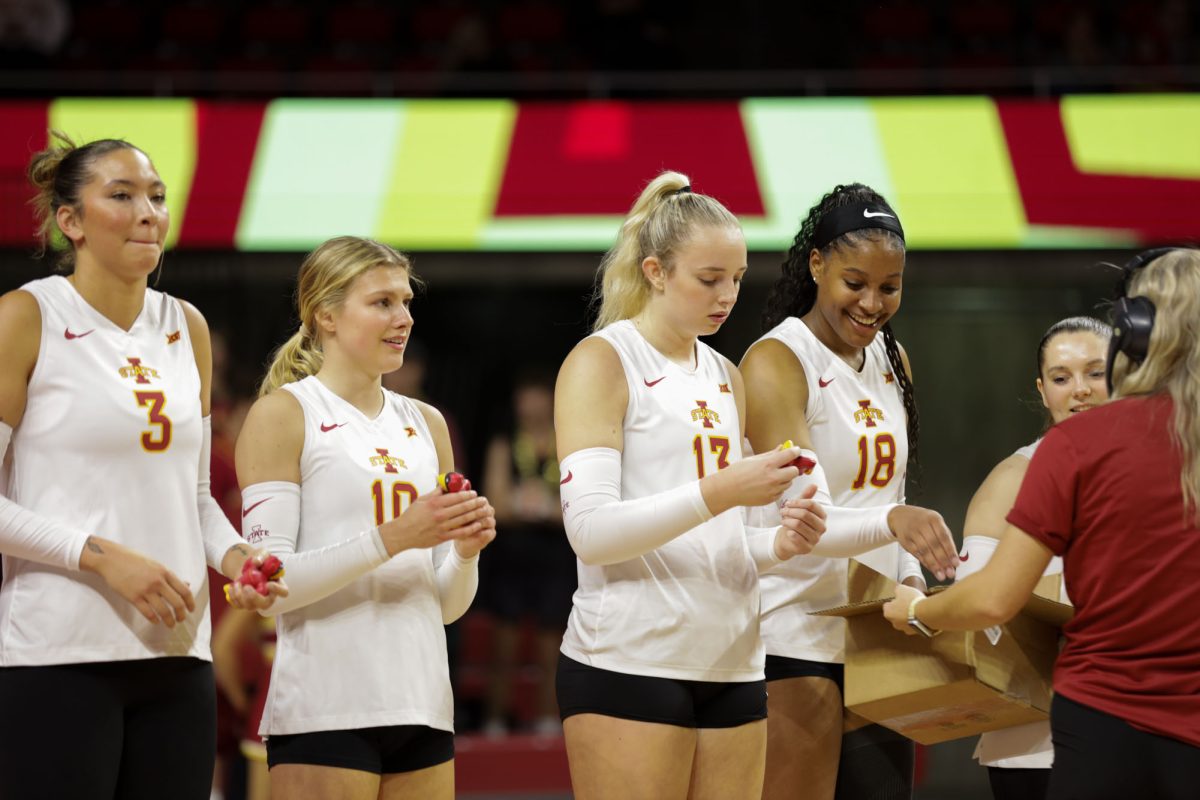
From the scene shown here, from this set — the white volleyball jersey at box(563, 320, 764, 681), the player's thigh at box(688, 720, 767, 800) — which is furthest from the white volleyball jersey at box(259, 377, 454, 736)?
the player's thigh at box(688, 720, 767, 800)

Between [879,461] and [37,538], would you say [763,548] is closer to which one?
[879,461]

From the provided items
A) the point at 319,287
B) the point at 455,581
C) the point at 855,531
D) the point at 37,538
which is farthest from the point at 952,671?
the point at 37,538

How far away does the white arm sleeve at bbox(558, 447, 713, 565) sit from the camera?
275 cm

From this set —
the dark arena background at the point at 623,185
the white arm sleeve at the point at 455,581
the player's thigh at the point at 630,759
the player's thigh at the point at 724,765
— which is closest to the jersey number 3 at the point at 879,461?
the player's thigh at the point at 724,765

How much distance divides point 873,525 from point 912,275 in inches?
198

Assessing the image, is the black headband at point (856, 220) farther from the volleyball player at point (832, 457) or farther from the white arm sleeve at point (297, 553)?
the white arm sleeve at point (297, 553)

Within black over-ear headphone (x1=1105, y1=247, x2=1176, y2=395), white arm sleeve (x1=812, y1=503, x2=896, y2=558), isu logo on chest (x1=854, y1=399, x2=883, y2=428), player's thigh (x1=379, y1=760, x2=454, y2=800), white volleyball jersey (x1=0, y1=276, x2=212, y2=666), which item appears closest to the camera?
black over-ear headphone (x1=1105, y1=247, x2=1176, y2=395)

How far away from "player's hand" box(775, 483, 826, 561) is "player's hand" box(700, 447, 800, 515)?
0.48ft

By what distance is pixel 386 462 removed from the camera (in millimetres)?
3045

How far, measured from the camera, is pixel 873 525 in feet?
9.93

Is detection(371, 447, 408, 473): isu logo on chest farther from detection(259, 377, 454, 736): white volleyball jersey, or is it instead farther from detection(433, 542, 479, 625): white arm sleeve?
detection(433, 542, 479, 625): white arm sleeve

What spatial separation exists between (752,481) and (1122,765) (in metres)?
0.82

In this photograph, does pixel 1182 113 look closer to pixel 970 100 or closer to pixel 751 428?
pixel 970 100

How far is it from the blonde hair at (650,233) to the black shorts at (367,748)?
1.00 m
